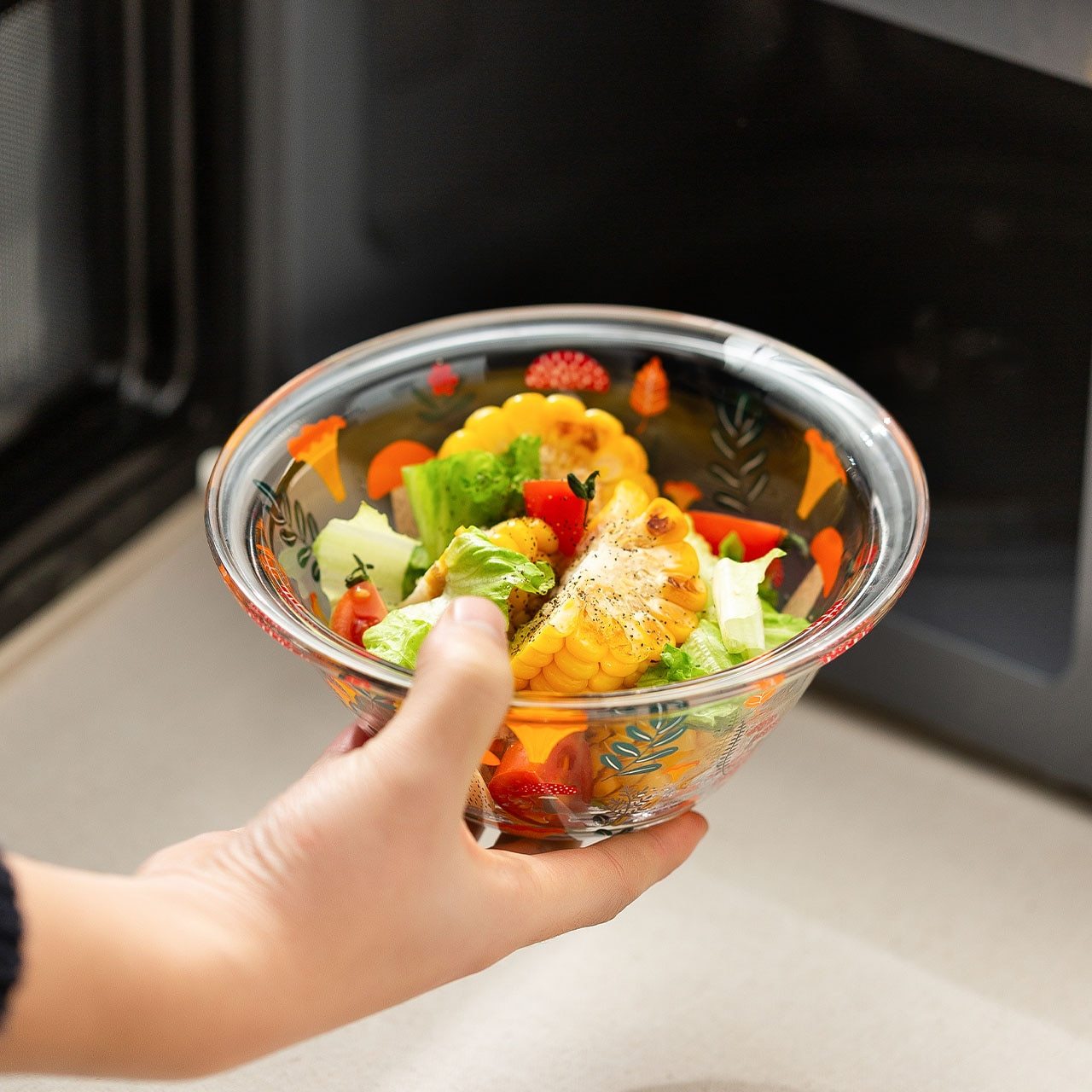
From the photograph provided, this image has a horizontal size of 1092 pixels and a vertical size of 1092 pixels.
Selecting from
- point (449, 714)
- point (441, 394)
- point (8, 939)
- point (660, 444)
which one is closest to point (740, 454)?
point (660, 444)

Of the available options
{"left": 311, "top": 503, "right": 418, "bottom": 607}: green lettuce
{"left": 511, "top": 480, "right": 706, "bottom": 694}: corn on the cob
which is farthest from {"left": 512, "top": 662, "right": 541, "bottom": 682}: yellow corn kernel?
{"left": 311, "top": 503, "right": 418, "bottom": 607}: green lettuce

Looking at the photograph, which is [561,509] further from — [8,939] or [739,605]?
[8,939]

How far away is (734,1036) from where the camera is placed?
60 centimetres

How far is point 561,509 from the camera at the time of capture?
54 centimetres

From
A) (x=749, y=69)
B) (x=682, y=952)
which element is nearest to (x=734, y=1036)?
(x=682, y=952)

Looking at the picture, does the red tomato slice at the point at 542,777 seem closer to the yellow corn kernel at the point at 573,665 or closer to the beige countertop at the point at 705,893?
the yellow corn kernel at the point at 573,665

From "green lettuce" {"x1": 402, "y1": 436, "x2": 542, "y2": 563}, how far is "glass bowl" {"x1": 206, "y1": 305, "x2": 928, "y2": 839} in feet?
0.10

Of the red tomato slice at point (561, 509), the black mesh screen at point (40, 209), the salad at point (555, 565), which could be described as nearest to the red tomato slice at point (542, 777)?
the salad at point (555, 565)

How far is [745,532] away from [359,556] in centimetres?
17

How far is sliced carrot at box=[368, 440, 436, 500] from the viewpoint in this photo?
1.96 feet

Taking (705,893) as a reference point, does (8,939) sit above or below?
above

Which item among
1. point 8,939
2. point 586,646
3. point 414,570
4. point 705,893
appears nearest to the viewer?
point 8,939

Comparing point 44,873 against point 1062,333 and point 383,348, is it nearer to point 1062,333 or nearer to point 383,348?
point 383,348

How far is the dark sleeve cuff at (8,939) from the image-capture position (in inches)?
14.1
